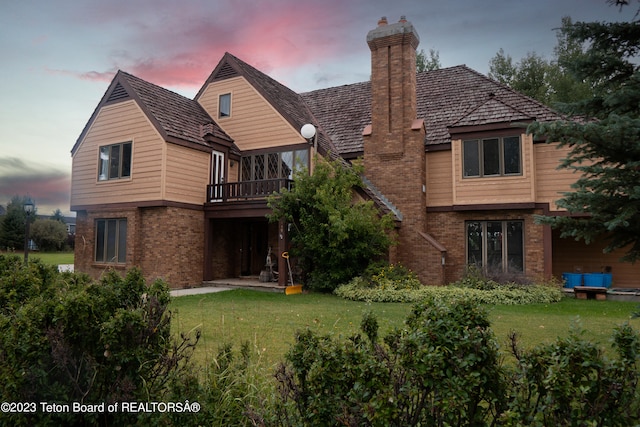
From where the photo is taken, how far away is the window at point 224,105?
736 inches

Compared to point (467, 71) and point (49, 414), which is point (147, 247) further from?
point (467, 71)

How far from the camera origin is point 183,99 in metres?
18.8

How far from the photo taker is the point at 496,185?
607 inches

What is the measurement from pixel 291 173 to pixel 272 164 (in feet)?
4.02

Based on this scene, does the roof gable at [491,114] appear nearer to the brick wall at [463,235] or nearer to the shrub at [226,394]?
the brick wall at [463,235]

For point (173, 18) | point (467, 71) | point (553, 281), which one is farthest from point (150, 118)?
point (553, 281)

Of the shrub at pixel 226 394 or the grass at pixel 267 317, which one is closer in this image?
the shrub at pixel 226 394

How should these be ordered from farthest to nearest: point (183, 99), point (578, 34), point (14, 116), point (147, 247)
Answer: point (183, 99) → point (147, 247) → point (14, 116) → point (578, 34)

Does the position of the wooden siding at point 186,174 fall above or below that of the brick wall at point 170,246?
above

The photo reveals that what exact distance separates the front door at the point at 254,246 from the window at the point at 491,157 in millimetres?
8800

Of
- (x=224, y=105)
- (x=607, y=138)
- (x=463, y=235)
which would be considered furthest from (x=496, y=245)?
(x=224, y=105)

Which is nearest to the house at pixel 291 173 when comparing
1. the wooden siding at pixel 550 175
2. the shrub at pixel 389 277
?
the wooden siding at pixel 550 175

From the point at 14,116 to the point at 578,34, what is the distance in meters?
11.5

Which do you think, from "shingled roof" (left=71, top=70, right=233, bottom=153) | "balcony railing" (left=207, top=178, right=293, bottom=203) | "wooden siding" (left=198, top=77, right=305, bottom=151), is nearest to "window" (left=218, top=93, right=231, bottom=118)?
"wooden siding" (left=198, top=77, right=305, bottom=151)
